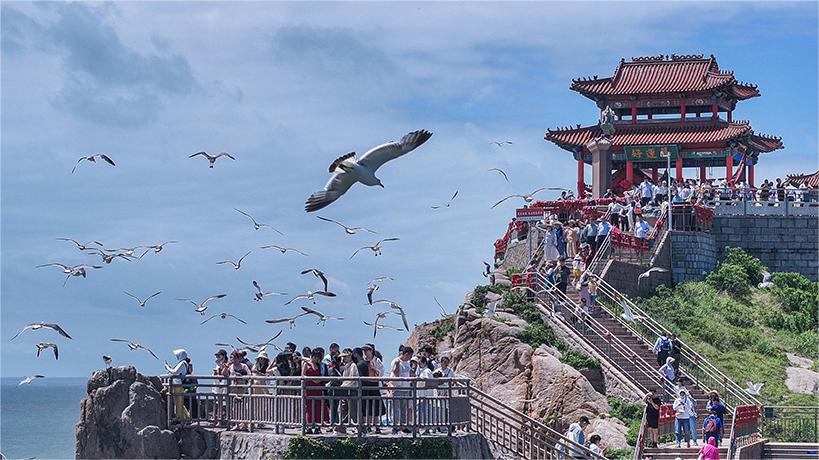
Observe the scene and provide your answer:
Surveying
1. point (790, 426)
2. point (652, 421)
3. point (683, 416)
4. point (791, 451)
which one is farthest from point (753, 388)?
point (652, 421)

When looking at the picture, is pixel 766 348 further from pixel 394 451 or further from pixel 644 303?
pixel 394 451

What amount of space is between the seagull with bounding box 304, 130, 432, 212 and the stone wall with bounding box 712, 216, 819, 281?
78.5 feet

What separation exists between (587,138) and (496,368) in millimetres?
23523

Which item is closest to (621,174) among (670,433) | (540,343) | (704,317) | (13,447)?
(704,317)

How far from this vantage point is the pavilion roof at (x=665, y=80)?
193 ft

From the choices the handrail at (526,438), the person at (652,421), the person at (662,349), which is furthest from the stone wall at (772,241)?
the handrail at (526,438)

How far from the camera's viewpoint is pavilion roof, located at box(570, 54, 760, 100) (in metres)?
58.7

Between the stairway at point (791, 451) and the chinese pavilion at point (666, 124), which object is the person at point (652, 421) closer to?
the stairway at point (791, 451)

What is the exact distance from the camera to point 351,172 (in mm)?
24438

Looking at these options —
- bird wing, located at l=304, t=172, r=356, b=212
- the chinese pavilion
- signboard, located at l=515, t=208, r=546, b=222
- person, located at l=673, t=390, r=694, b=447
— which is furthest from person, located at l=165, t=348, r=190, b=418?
the chinese pavilion

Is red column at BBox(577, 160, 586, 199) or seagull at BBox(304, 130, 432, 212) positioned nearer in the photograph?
seagull at BBox(304, 130, 432, 212)

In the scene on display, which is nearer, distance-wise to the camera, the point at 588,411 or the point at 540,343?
the point at 588,411

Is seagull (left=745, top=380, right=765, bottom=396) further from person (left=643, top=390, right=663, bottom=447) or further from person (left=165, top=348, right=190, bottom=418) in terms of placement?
person (left=165, top=348, right=190, bottom=418)

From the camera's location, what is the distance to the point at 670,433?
3120cm
